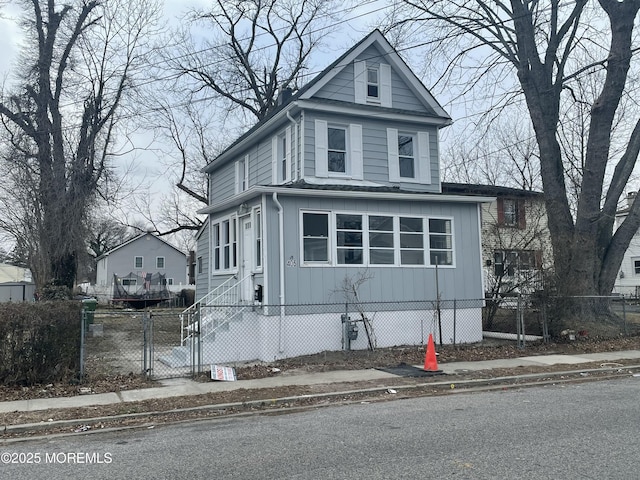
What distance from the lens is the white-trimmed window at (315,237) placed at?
46.5ft

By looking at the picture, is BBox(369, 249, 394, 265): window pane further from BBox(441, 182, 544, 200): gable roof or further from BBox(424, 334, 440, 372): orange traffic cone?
BBox(441, 182, 544, 200): gable roof

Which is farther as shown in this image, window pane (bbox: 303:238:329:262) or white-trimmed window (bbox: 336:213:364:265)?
white-trimmed window (bbox: 336:213:364:265)

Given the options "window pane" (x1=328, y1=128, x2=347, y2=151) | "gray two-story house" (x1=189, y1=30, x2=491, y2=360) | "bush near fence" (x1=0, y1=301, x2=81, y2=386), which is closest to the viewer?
"bush near fence" (x1=0, y1=301, x2=81, y2=386)

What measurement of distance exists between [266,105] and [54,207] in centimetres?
1685

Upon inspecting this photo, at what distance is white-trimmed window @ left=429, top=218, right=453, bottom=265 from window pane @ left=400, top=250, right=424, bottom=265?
1.08 feet

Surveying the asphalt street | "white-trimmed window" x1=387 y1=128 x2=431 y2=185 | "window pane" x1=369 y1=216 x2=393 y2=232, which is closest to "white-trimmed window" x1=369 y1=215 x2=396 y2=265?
"window pane" x1=369 y1=216 x2=393 y2=232

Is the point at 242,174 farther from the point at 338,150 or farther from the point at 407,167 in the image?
the point at 407,167

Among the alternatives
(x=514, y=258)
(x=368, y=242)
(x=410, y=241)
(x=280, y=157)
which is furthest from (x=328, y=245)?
(x=514, y=258)

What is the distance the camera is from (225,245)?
17031mm

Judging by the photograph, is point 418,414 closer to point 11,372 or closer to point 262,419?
point 262,419

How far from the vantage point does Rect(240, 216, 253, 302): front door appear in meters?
14.6

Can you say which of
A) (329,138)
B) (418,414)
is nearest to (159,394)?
(418,414)

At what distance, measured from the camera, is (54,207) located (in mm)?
20953

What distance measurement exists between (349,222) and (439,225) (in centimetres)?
293
